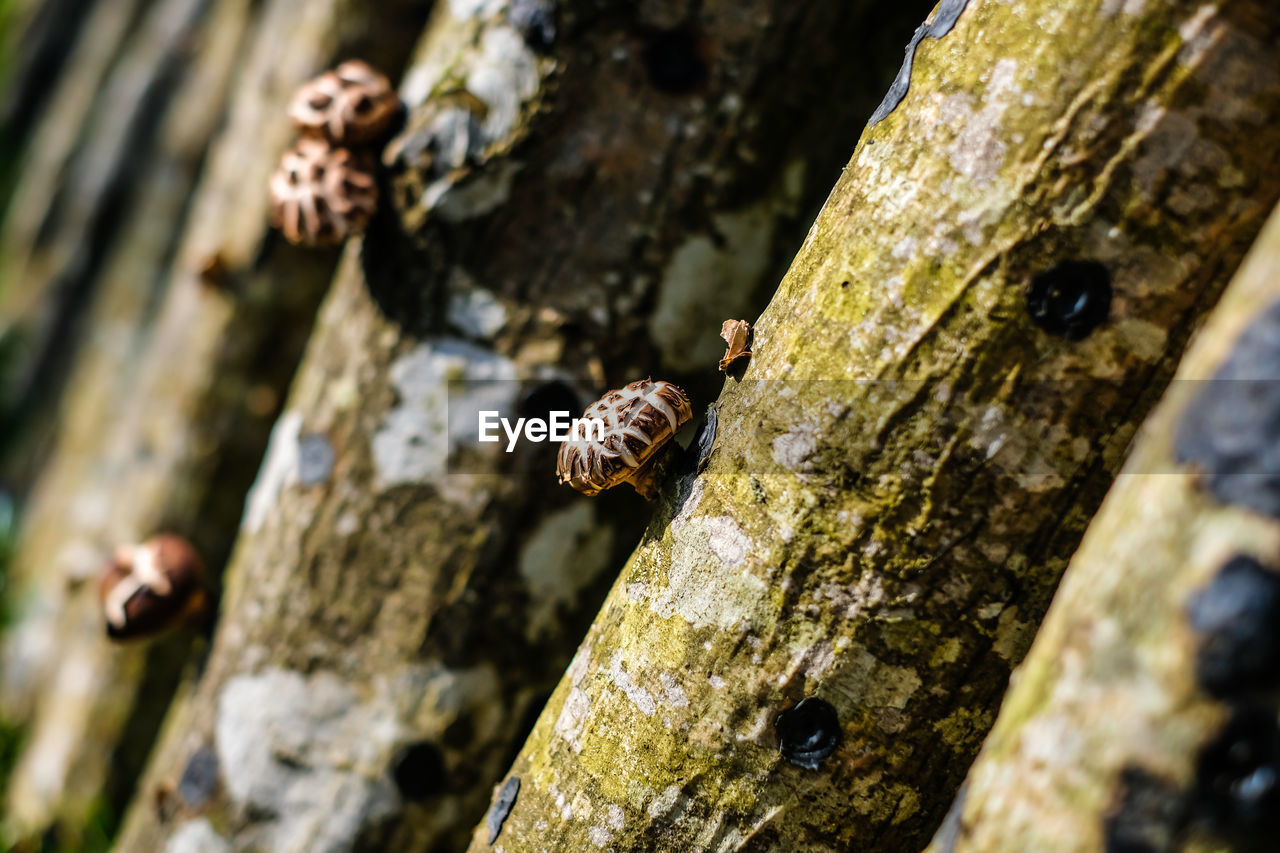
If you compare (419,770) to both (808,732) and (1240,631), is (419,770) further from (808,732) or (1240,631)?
(1240,631)

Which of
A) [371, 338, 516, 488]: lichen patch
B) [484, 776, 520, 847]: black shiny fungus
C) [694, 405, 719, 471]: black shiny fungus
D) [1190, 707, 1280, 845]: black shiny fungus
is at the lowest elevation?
[484, 776, 520, 847]: black shiny fungus

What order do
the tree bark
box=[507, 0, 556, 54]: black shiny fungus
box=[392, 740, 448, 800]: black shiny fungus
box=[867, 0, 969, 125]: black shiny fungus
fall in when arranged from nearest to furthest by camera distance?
the tree bark < box=[867, 0, 969, 125]: black shiny fungus < box=[507, 0, 556, 54]: black shiny fungus < box=[392, 740, 448, 800]: black shiny fungus

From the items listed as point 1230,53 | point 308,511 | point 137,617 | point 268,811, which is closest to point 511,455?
point 308,511

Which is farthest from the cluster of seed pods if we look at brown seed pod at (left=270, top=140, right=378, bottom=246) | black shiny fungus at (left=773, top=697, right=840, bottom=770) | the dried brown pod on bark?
black shiny fungus at (left=773, top=697, right=840, bottom=770)

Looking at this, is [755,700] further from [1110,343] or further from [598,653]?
[1110,343]

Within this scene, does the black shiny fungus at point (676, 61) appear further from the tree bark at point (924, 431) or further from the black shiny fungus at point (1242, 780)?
the black shiny fungus at point (1242, 780)

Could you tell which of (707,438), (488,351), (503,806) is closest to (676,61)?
(488,351)

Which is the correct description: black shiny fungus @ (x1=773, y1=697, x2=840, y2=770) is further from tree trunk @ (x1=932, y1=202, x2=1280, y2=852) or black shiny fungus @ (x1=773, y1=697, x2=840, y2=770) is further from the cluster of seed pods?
the cluster of seed pods

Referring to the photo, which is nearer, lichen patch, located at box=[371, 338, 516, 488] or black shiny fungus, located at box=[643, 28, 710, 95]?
black shiny fungus, located at box=[643, 28, 710, 95]
